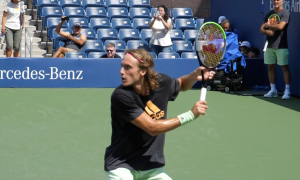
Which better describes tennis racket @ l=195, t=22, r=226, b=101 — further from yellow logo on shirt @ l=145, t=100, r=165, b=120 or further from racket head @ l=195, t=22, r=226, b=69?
yellow logo on shirt @ l=145, t=100, r=165, b=120

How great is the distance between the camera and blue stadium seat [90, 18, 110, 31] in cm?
1391

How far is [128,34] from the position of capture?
1363 centimetres

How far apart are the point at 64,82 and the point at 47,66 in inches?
20.3

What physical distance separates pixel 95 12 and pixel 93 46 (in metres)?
2.13

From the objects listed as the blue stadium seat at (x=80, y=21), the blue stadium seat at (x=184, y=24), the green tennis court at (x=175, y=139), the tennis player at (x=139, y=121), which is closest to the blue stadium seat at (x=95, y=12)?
the blue stadium seat at (x=80, y=21)

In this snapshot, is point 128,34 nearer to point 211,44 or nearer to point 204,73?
point 211,44

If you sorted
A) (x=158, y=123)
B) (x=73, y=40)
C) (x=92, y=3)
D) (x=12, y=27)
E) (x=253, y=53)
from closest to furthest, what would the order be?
1. (x=158, y=123)
2. (x=12, y=27)
3. (x=73, y=40)
4. (x=253, y=53)
5. (x=92, y=3)

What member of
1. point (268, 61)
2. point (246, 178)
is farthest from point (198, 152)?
point (268, 61)

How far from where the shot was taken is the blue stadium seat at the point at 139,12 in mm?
14750

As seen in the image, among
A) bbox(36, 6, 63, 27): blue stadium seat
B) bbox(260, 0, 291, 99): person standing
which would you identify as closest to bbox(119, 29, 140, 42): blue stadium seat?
bbox(36, 6, 63, 27): blue stadium seat

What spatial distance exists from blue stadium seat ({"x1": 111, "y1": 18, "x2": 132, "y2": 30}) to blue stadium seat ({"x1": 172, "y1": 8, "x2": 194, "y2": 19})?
172 centimetres

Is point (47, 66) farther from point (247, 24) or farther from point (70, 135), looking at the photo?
point (247, 24)

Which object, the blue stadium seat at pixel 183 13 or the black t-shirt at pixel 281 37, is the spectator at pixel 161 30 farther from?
the black t-shirt at pixel 281 37

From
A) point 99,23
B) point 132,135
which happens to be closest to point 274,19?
point 99,23
